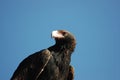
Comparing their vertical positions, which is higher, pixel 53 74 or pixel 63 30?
pixel 63 30

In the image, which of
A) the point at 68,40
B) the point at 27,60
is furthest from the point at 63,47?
the point at 27,60

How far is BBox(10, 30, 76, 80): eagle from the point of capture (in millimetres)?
11906

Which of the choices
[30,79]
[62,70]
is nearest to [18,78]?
[30,79]

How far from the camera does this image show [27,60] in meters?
12.3

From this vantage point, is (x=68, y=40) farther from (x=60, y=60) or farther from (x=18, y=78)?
(x=18, y=78)

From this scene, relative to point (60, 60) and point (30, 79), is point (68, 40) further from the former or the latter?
point (30, 79)

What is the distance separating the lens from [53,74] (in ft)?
38.9

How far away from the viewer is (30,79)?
12016 mm

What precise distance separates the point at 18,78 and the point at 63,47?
1445 millimetres

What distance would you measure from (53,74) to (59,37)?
105 centimetres

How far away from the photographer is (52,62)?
471 inches

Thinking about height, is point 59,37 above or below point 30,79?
above

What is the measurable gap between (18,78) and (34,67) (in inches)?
20.1

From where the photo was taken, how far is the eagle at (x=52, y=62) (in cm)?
1191
